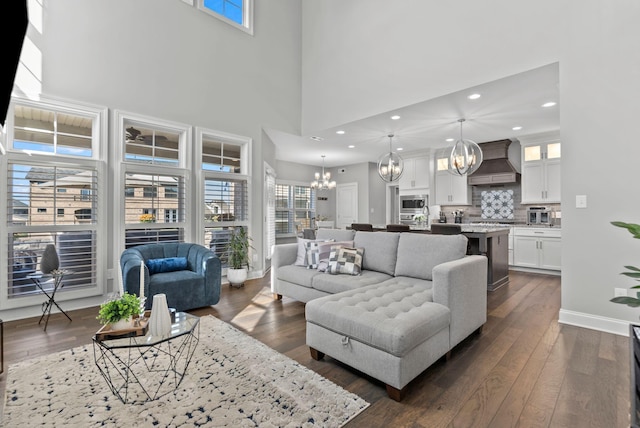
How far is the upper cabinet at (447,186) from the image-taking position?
23.6ft

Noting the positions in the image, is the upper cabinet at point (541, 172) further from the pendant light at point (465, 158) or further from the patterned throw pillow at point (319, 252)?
the patterned throw pillow at point (319, 252)

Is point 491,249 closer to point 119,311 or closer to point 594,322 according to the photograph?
point 594,322

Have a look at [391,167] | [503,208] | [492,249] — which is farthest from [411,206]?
[492,249]

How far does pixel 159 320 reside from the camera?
1948mm

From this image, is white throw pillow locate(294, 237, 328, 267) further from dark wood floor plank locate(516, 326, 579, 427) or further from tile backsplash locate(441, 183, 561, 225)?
tile backsplash locate(441, 183, 561, 225)

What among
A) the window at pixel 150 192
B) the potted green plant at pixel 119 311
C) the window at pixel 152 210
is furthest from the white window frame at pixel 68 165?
the potted green plant at pixel 119 311

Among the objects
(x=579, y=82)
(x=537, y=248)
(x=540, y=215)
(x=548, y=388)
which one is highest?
(x=579, y=82)

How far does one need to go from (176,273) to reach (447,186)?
6220 millimetres

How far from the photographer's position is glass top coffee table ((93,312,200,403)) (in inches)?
70.6

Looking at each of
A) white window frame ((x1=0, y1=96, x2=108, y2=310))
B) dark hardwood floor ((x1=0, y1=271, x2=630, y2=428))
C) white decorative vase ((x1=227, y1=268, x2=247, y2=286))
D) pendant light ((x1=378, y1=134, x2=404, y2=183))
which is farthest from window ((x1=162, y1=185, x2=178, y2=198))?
pendant light ((x1=378, y1=134, x2=404, y2=183))

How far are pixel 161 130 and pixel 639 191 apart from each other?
562cm

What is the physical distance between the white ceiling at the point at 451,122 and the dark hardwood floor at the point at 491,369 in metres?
2.75

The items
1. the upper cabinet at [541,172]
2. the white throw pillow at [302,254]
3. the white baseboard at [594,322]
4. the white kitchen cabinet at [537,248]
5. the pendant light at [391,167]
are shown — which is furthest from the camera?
the upper cabinet at [541,172]

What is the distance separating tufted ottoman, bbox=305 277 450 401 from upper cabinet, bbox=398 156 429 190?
5609mm
